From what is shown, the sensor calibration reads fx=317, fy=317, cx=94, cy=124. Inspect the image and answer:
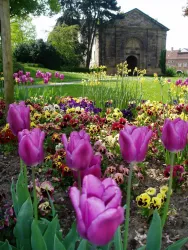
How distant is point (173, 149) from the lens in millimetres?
1223

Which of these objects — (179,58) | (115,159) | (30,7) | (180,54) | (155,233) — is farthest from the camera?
(179,58)

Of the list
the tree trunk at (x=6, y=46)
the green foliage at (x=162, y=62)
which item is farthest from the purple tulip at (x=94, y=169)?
the green foliage at (x=162, y=62)

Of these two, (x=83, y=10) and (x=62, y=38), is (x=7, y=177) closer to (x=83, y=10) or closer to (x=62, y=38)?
(x=62, y=38)

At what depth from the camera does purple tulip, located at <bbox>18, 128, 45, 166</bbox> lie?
3.63ft

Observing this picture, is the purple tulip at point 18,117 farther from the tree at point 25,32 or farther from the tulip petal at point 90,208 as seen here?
the tree at point 25,32

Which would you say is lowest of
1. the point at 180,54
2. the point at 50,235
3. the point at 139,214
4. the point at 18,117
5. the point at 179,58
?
the point at 139,214

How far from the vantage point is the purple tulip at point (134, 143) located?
3.43 ft

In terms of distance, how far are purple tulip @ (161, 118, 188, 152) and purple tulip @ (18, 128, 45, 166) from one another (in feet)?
1.55

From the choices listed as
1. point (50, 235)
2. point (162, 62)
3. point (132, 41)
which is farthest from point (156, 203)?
point (162, 62)

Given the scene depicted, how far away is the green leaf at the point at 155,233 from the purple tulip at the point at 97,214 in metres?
0.58

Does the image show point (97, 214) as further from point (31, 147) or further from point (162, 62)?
point (162, 62)

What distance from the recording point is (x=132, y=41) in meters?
37.2

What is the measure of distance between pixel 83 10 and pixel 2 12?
32744 millimetres

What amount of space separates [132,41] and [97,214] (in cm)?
3811
